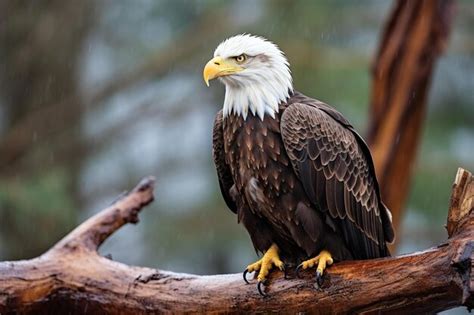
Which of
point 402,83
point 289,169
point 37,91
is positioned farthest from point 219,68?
point 37,91

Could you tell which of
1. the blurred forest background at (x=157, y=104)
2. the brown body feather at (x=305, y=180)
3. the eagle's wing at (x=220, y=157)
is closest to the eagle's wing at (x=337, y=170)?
the brown body feather at (x=305, y=180)

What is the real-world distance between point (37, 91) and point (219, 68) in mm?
6739

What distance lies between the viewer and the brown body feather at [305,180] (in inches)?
203

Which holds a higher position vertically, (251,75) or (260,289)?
(251,75)

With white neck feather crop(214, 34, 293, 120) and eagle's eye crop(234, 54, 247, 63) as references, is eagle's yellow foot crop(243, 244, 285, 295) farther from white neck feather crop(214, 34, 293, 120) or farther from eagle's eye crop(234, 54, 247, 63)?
eagle's eye crop(234, 54, 247, 63)

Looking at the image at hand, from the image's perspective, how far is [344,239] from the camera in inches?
207

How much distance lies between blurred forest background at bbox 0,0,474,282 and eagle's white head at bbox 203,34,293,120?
4.80m

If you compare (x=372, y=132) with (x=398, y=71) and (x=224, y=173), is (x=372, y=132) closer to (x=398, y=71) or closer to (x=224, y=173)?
(x=398, y=71)

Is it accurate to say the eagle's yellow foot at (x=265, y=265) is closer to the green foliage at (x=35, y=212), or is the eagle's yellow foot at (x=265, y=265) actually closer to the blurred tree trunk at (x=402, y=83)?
the blurred tree trunk at (x=402, y=83)

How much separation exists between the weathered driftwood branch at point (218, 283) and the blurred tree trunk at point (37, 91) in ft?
14.5

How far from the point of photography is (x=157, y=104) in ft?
37.9

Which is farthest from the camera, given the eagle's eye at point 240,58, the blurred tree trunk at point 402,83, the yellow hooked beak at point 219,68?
the blurred tree trunk at point 402,83

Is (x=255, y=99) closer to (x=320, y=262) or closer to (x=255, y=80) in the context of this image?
(x=255, y=80)

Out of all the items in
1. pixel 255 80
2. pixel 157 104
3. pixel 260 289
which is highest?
pixel 157 104
